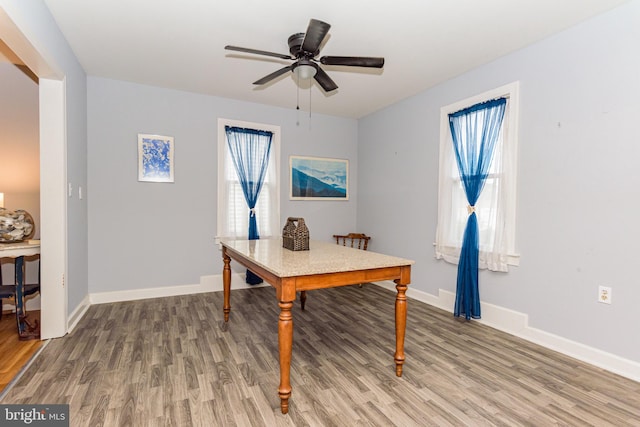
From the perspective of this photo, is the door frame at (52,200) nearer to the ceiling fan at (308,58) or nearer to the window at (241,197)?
the ceiling fan at (308,58)

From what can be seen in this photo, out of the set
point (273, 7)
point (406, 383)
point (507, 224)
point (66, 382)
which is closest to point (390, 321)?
point (406, 383)

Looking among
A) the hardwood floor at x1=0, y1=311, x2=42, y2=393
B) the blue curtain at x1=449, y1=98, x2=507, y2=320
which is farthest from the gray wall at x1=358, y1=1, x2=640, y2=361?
the hardwood floor at x1=0, y1=311, x2=42, y2=393

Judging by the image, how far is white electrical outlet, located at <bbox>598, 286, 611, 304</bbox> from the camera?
91.0 inches

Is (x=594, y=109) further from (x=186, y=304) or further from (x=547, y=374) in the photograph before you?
(x=186, y=304)

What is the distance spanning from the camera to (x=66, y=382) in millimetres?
2023

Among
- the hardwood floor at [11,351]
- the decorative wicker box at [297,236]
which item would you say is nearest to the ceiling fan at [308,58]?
the decorative wicker box at [297,236]

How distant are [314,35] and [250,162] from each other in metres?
2.53

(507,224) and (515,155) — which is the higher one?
(515,155)

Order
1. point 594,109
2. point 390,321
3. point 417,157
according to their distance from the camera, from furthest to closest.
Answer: point 417,157 < point 390,321 < point 594,109

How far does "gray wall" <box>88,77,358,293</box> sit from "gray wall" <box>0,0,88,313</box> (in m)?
0.17

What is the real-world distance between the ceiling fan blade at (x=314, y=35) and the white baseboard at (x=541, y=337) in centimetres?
278

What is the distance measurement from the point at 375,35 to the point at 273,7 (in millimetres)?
881

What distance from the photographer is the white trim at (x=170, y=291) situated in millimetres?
3684

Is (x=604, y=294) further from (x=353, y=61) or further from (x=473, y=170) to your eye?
(x=353, y=61)
